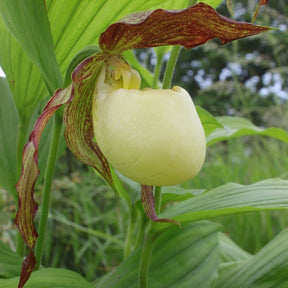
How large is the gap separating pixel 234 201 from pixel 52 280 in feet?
1.04

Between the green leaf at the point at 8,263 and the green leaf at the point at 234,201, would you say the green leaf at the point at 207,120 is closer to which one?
the green leaf at the point at 234,201

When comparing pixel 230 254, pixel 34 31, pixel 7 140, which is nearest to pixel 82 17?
pixel 34 31

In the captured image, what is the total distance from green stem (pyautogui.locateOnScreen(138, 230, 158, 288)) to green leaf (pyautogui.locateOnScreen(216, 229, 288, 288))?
0.57 feet

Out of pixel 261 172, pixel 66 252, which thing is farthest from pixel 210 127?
pixel 66 252

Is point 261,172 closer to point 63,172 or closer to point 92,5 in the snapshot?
point 63,172

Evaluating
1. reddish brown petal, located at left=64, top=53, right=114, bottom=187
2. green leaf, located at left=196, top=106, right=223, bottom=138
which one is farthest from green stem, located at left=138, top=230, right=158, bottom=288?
green leaf, located at left=196, top=106, right=223, bottom=138

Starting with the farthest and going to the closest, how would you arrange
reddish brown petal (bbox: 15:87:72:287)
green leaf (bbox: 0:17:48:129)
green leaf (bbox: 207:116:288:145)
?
green leaf (bbox: 207:116:288:145) < green leaf (bbox: 0:17:48:129) < reddish brown petal (bbox: 15:87:72:287)

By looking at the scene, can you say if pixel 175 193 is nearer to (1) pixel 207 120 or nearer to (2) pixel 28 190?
(1) pixel 207 120

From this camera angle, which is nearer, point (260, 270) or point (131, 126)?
point (131, 126)

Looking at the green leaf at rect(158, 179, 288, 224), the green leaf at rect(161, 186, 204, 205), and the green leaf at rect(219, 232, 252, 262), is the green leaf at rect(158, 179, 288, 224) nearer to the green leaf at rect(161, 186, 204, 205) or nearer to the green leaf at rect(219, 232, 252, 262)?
the green leaf at rect(161, 186, 204, 205)

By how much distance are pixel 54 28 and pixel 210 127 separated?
37cm

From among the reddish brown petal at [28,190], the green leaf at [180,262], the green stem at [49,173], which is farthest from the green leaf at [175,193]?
the reddish brown petal at [28,190]

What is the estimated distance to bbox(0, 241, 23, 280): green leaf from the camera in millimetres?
610

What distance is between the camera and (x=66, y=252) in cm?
180
